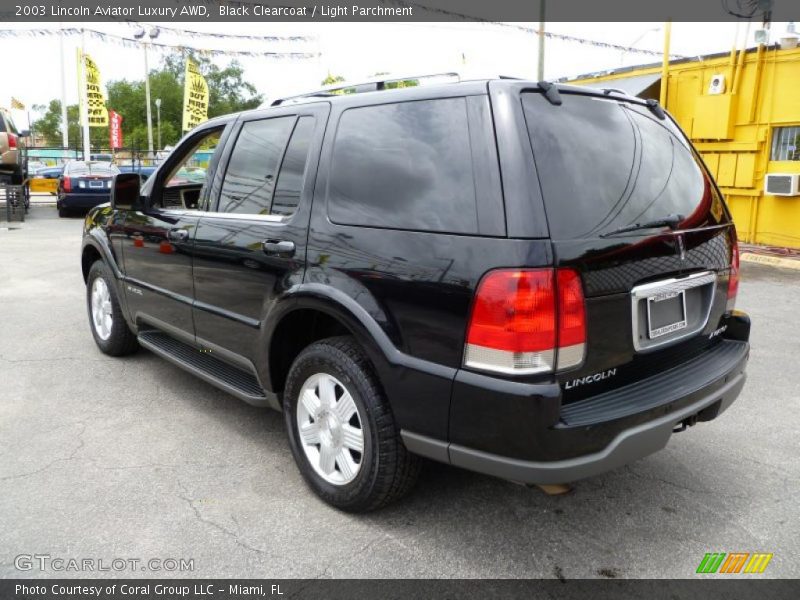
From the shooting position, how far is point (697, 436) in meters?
3.78

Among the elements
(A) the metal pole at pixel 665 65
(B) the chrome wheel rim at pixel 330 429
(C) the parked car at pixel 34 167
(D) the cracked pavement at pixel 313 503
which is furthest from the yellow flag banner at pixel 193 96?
(B) the chrome wheel rim at pixel 330 429

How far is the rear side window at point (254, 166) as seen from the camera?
11.1ft

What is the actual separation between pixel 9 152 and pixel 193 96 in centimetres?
603

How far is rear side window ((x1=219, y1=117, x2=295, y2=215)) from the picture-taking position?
3.37 meters

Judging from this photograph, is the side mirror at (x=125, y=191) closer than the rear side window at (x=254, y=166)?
No

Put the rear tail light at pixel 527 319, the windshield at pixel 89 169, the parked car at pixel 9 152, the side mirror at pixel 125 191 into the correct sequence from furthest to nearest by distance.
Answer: the windshield at pixel 89 169, the parked car at pixel 9 152, the side mirror at pixel 125 191, the rear tail light at pixel 527 319

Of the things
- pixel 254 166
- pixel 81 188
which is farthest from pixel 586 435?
pixel 81 188

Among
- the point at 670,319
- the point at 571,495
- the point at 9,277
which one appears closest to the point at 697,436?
the point at 571,495

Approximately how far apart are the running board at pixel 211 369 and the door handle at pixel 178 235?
70 cm

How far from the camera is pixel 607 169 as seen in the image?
8.42ft

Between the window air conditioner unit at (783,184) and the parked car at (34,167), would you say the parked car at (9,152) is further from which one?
the window air conditioner unit at (783,184)

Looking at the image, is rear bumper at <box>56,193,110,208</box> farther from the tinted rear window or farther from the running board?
the tinted rear window

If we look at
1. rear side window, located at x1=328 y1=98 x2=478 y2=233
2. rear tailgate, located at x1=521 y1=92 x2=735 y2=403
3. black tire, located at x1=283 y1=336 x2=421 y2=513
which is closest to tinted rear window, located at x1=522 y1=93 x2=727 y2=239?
rear tailgate, located at x1=521 y1=92 x2=735 y2=403

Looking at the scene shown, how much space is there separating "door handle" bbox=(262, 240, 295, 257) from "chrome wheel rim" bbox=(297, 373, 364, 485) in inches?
23.1
